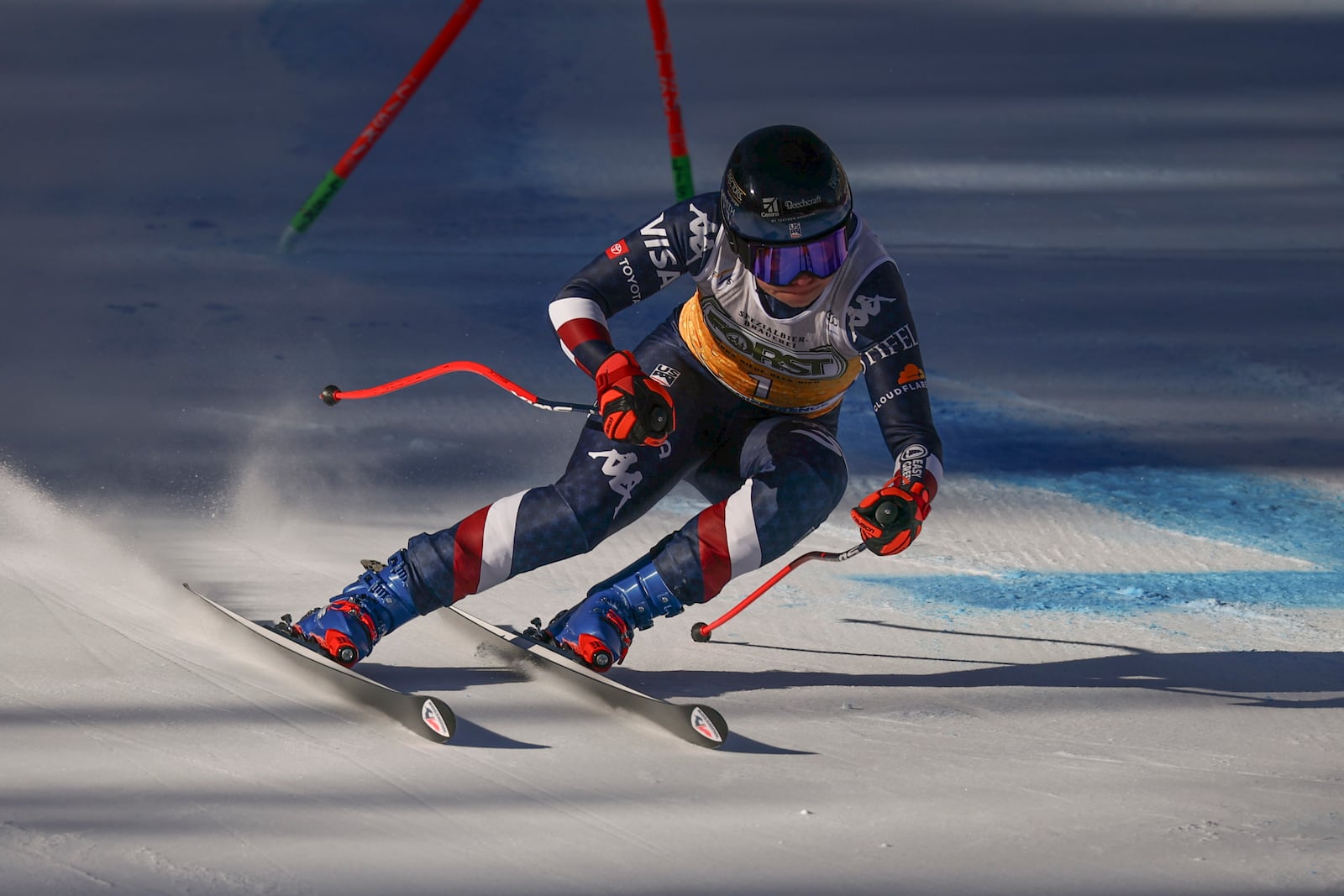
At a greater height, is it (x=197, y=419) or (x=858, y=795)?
(x=858, y=795)

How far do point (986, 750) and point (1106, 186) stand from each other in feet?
23.6

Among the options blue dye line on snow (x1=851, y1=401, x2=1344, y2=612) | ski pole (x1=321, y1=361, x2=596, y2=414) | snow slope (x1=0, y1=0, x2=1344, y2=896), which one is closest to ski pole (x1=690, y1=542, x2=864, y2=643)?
snow slope (x1=0, y1=0, x2=1344, y2=896)

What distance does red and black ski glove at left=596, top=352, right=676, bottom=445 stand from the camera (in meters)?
3.07

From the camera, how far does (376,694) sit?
3041 mm

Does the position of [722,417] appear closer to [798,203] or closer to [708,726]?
[798,203]

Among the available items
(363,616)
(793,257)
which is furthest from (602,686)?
(793,257)

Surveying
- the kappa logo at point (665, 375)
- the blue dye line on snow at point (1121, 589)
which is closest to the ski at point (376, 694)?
the kappa logo at point (665, 375)

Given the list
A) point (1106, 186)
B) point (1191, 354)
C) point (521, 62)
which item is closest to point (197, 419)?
point (1191, 354)

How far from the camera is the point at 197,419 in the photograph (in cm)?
542

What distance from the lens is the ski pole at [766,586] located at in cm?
328

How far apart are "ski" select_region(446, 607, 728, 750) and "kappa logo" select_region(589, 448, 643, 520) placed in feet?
1.13

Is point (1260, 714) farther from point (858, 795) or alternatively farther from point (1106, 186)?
point (1106, 186)

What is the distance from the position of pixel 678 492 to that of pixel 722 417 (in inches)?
61.1

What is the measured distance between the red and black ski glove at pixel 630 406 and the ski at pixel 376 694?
2.14ft
